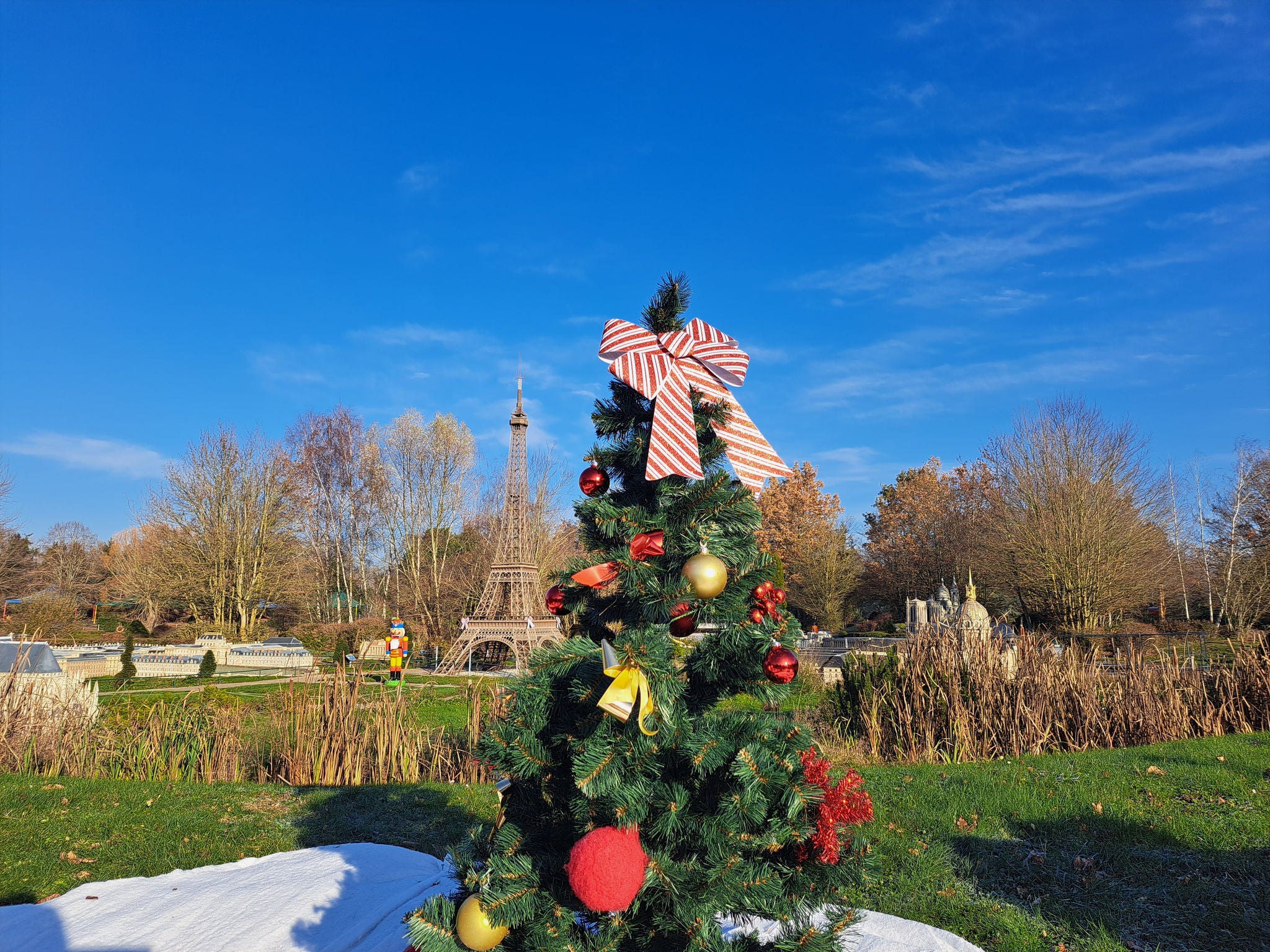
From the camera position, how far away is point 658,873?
2096 millimetres

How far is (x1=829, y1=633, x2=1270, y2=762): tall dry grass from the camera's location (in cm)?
812

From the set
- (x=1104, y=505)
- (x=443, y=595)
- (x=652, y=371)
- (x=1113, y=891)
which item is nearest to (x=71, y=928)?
(x=652, y=371)

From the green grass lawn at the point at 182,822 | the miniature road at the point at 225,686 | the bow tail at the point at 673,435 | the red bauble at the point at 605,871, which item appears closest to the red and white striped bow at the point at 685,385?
the bow tail at the point at 673,435

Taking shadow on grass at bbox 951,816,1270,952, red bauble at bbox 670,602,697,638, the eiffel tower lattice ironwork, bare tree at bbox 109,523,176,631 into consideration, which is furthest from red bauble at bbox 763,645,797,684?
bare tree at bbox 109,523,176,631

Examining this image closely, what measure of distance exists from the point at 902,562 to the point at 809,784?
33.5 metres

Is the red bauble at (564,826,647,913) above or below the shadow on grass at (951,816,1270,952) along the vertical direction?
above

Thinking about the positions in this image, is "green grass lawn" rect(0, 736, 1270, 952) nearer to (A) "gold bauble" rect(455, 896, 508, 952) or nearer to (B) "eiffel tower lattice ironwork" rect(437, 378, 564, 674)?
(A) "gold bauble" rect(455, 896, 508, 952)

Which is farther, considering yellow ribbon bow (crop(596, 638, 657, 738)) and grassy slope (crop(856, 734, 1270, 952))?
grassy slope (crop(856, 734, 1270, 952))

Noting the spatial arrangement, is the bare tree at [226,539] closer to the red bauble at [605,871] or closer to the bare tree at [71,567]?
the bare tree at [71,567]

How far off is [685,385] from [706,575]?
0.74 m

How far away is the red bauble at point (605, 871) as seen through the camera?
77.8 inches

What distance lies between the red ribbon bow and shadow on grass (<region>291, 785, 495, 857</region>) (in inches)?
150

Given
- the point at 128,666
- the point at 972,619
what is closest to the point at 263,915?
the point at 972,619

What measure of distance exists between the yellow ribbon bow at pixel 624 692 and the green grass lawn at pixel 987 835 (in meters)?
2.98
